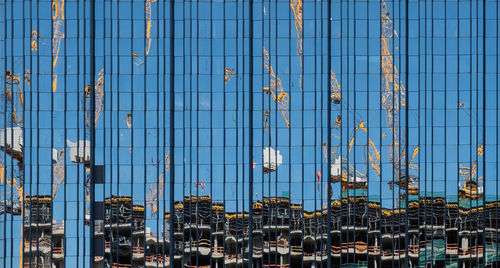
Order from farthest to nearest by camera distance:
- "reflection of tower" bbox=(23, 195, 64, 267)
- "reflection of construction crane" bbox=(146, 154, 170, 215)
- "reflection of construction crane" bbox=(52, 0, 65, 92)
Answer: "reflection of construction crane" bbox=(52, 0, 65, 92)
"reflection of construction crane" bbox=(146, 154, 170, 215)
"reflection of tower" bbox=(23, 195, 64, 267)

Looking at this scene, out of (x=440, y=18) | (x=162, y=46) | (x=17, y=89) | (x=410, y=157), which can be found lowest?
(x=410, y=157)

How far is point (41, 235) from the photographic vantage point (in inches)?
1003

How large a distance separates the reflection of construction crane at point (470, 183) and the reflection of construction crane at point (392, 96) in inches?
140

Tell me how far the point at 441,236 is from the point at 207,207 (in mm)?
13046

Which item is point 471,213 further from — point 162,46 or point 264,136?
point 162,46

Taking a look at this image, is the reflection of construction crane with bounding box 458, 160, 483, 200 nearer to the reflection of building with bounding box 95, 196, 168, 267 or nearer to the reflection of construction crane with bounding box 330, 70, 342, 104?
the reflection of construction crane with bounding box 330, 70, 342, 104

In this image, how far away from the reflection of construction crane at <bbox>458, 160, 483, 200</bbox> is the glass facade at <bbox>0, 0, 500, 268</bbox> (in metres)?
0.08

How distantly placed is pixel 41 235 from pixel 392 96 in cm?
2070

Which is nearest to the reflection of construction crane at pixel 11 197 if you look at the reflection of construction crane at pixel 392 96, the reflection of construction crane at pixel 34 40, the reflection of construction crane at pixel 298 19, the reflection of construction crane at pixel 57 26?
the reflection of construction crane at pixel 34 40

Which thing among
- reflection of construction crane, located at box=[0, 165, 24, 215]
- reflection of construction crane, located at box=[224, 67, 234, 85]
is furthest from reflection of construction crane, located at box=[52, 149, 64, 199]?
reflection of construction crane, located at box=[224, 67, 234, 85]

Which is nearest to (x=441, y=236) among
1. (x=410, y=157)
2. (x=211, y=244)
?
(x=410, y=157)

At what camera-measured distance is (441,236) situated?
25781 mm

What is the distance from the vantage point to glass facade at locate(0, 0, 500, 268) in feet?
83.7

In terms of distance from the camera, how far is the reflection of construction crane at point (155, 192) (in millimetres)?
25516
